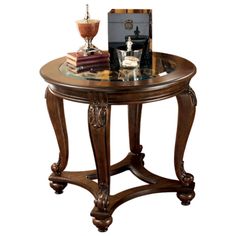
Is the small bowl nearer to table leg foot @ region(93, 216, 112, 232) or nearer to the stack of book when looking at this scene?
the stack of book

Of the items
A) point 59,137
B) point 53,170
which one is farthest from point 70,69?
point 53,170

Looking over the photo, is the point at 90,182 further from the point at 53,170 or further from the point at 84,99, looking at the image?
the point at 84,99

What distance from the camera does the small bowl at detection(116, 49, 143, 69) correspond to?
3680 millimetres

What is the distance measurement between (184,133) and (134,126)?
20.7 inches

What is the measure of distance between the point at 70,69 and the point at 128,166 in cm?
90

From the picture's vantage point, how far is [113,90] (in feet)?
11.0

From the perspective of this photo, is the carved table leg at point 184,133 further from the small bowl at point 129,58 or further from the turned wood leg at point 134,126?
the turned wood leg at point 134,126

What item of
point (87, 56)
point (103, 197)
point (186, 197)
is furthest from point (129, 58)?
point (186, 197)

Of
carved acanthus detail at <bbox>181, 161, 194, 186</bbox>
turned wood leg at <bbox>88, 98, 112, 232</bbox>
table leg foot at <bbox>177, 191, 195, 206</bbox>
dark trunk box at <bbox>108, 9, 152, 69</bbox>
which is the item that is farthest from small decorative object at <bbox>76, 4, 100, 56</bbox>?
table leg foot at <bbox>177, 191, 195, 206</bbox>

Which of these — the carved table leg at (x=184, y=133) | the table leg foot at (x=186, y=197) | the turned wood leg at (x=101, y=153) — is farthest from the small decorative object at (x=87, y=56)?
the table leg foot at (x=186, y=197)

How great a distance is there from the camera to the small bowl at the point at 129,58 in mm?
3680

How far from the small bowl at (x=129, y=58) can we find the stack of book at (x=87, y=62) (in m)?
0.09

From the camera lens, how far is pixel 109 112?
3.43 metres

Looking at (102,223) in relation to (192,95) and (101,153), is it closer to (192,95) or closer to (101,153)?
(101,153)
